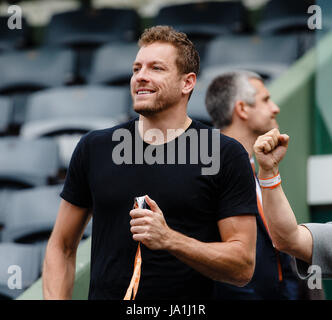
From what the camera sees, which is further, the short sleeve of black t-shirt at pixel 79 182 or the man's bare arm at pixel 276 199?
the short sleeve of black t-shirt at pixel 79 182

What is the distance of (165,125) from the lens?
1489 millimetres

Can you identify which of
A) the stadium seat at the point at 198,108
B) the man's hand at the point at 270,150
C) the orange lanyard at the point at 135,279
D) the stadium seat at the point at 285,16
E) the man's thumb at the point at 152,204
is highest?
the stadium seat at the point at 285,16

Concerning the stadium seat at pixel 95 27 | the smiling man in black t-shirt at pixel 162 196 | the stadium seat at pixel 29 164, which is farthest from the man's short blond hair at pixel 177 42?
the stadium seat at pixel 95 27

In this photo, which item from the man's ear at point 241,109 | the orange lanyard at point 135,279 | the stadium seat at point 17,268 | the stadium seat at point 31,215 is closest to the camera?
the orange lanyard at point 135,279

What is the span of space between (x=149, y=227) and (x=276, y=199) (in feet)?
1.13

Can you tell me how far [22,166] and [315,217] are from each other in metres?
1.34

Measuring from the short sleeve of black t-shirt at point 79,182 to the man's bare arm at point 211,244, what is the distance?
248 mm

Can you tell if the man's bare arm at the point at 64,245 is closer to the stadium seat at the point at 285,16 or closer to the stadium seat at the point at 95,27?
the stadium seat at the point at 285,16

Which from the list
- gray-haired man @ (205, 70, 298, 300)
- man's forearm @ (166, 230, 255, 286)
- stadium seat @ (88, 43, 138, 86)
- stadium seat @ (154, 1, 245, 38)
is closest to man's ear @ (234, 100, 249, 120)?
gray-haired man @ (205, 70, 298, 300)

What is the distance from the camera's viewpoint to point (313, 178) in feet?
8.54

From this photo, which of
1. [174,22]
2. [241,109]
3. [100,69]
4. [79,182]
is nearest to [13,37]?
[100,69]

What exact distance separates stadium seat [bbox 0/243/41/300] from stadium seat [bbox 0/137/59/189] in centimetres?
73

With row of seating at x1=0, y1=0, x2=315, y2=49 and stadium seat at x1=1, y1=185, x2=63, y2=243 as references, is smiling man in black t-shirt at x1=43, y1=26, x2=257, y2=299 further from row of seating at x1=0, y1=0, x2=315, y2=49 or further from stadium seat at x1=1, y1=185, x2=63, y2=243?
row of seating at x1=0, y1=0, x2=315, y2=49

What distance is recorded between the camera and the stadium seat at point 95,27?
4.20 m
